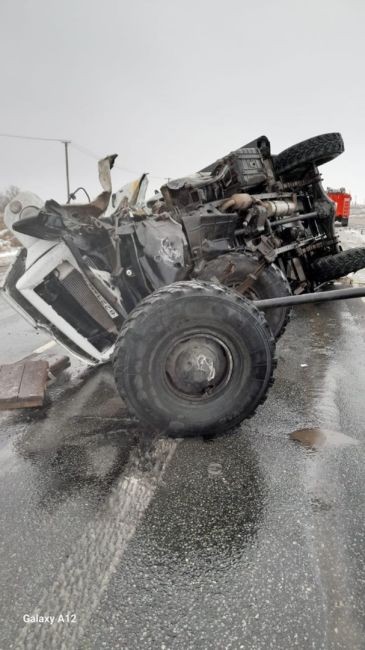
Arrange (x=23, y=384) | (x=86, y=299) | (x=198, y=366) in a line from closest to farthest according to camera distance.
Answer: (x=198, y=366) < (x=86, y=299) < (x=23, y=384)

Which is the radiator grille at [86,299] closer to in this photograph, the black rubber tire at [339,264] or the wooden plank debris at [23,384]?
the wooden plank debris at [23,384]

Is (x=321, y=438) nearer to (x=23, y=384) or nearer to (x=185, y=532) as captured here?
(x=185, y=532)

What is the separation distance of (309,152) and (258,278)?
2.43 meters

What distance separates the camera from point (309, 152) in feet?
17.8

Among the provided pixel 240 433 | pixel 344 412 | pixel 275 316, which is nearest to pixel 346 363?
pixel 275 316

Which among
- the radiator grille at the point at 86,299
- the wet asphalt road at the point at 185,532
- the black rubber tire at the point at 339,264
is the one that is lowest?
the black rubber tire at the point at 339,264

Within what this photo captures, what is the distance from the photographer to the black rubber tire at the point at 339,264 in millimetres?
5551

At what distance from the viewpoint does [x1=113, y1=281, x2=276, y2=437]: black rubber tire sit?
243 cm

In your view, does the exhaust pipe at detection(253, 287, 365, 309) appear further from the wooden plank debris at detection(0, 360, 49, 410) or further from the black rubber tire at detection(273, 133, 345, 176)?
the black rubber tire at detection(273, 133, 345, 176)

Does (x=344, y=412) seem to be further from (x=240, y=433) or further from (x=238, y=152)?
(x=238, y=152)

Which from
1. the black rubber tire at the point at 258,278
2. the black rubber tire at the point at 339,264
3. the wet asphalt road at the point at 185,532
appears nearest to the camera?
the wet asphalt road at the point at 185,532

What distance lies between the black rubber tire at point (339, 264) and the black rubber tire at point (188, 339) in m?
3.53
